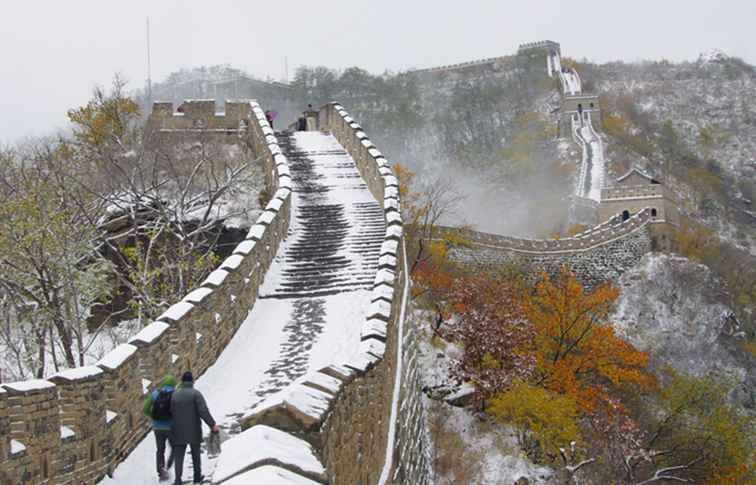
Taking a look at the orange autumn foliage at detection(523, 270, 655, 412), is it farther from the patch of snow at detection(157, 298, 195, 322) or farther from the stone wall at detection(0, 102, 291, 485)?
the patch of snow at detection(157, 298, 195, 322)

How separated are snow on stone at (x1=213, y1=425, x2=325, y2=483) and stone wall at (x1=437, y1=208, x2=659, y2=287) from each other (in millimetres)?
33859

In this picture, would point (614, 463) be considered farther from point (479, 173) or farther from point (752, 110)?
point (752, 110)

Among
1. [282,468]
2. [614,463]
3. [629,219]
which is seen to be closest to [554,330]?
[614,463]

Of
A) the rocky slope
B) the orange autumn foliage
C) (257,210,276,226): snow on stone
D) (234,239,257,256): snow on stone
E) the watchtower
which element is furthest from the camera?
the watchtower

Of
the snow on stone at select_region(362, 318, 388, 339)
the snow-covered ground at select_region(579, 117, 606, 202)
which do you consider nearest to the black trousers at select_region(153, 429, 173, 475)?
the snow on stone at select_region(362, 318, 388, 339)

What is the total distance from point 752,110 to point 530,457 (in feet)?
250

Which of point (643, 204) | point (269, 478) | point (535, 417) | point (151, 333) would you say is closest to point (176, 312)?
point (151, 333)

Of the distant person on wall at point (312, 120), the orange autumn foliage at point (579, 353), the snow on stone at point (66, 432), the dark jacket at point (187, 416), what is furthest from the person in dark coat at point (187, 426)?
the distant person on wall at point (312, 120)

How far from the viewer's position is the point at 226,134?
3372 cm

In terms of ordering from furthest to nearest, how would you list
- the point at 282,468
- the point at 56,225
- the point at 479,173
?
the point at 479,173 < the point at 56,225 < the point at 282,468

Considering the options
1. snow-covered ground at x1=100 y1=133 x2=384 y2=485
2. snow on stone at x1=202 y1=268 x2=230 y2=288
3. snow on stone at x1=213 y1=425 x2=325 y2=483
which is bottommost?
snow-covered ground at x1=100 y1=133 x2=384 y2=485

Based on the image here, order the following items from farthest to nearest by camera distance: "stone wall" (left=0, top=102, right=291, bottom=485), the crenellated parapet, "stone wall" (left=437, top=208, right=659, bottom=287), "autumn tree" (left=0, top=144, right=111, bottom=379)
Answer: "stone wall" (left=437, top=208, right=659, bottom=287), the crenellated parapet, "autumn tree" (left=0, top=144, right=111, bottom=379), "stone wall" (left=0, top=102, right=291, bottom=485)

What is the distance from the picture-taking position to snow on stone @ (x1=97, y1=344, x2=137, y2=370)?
405 inches

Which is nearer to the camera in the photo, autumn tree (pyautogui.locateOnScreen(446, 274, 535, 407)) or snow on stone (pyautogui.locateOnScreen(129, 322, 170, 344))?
snow on stone (pyautogui.locateOnScreen(129, 322, 170, 344))
